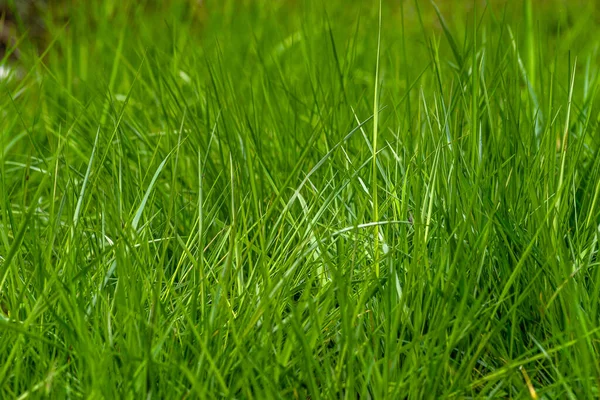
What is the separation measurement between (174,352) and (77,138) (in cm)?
101

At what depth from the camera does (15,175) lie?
2109mm

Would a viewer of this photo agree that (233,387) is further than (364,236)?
No

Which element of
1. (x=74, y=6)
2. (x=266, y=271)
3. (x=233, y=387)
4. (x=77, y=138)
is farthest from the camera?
(x=74, y=6)

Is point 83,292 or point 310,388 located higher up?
point 83,292

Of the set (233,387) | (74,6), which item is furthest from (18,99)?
(233,387)

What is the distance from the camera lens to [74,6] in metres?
3.42

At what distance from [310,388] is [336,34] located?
7.39ft

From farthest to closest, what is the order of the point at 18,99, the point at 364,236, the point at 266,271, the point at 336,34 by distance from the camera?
the point at 336,34 < the point at 18,99 < the point at 364,236 < the point at 266,271

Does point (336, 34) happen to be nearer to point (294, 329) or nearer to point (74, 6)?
point (74, 6)

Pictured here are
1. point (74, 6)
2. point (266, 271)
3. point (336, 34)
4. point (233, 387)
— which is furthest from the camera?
point (74, 6)

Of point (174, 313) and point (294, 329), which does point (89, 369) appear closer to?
point (174, 313)

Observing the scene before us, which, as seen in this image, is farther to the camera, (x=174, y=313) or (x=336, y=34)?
(x=336, y=34)

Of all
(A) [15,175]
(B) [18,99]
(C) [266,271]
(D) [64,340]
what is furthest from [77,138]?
(C) [266,271]

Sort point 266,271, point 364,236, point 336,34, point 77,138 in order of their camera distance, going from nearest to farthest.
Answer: point 266,271 → point 364,236 → point 77,138 → point 336,34
